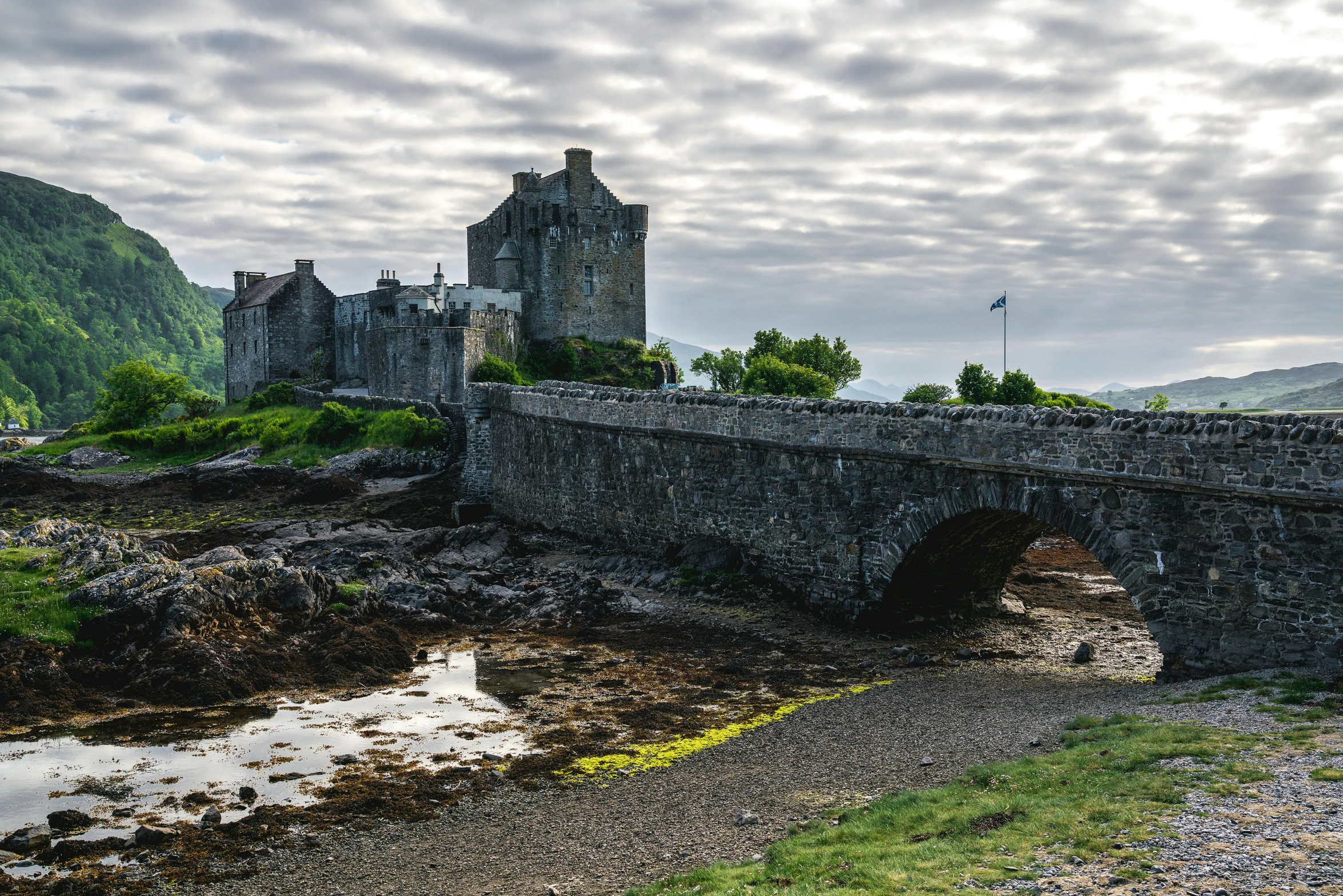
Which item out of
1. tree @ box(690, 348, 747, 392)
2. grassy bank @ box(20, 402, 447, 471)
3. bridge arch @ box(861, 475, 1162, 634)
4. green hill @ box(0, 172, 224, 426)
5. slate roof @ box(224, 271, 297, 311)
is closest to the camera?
bridge arch @ box(861, 475, 1162, 634)

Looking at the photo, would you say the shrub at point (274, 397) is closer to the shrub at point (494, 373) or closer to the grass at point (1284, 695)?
the shrub at point (494, 373)

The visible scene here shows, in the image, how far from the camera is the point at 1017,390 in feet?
191

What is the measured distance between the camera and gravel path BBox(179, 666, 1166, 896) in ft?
38.7

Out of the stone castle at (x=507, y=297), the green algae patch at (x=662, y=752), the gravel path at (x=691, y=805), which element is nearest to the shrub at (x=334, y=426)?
the stone castle at (x=507, y=297)

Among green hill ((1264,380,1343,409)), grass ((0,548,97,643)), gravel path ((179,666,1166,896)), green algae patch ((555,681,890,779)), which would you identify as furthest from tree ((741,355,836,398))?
green hill ((1264,380,1343,409))

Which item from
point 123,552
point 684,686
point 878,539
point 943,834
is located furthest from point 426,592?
point 943,834

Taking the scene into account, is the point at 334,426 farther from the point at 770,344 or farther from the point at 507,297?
the point at 770,344

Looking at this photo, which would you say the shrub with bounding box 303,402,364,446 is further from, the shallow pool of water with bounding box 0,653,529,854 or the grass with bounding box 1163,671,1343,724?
the grass with bounding box 1163,671,1343,724

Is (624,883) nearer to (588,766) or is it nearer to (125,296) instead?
(588,766)

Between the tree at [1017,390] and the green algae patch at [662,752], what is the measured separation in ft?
142

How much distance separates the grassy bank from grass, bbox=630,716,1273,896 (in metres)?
39.4

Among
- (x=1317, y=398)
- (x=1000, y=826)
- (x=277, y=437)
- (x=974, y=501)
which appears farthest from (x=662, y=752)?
(x=1317, y=398)

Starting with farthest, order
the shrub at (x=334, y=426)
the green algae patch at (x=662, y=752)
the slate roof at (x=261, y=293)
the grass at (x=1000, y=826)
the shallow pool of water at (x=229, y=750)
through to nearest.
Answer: the slate roof at (x=261, y=293), the shrub at (x=334, y=426), the green algae patch at (x=662, y=752), the shallow pool of water at (x=229, y=750), the grass at (x=1000, y=826)

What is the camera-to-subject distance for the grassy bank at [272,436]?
49.6 m
